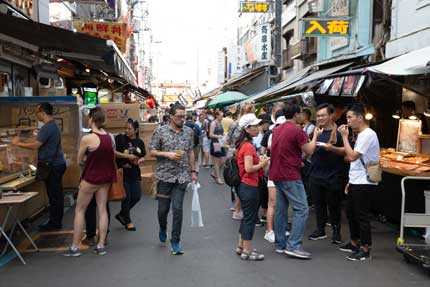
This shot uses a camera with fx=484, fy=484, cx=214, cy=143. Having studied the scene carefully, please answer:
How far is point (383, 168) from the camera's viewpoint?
7277 millimetres

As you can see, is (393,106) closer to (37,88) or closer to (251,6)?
(37,88)

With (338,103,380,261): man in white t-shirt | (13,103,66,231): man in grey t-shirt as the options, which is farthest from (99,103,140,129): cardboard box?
(338,103,380,261): man in white t-shirt

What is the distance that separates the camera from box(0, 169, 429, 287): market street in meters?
5.23

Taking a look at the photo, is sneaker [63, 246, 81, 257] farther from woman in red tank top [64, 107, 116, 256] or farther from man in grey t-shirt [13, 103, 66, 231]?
man in grey t-shirt [13, 103, 66, 231]

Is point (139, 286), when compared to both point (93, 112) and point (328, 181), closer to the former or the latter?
point (93, 112)

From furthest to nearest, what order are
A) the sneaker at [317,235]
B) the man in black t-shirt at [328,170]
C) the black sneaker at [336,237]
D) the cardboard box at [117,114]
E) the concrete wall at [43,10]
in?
1. the concrete wall at [43,10]
2. the cardboard box at [117,114]
3. the sneaker at [317,235]
4. the black sneaker at [336,237]
5. the man in black t-shirt at [328,170]

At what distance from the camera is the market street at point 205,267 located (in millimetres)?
5230

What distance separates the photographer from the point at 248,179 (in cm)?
584

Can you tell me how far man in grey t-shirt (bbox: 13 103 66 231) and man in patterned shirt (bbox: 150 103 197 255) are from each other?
6.20ft

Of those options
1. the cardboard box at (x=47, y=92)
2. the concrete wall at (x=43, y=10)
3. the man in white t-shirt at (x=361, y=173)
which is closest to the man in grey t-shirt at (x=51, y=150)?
the man in white t-shirt at (x=361, y=173)

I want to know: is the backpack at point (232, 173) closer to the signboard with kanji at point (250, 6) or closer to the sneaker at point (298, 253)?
the sneaker at point (298, 253)

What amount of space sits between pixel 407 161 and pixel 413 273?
2.32 meters

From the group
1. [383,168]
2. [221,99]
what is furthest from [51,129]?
[221,99]

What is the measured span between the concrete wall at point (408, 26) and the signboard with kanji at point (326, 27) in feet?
5.59
